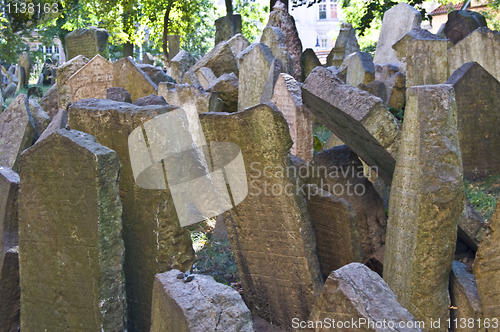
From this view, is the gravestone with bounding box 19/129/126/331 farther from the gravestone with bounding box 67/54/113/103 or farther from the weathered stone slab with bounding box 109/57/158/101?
the gravestone with bounding box 67/54/113/103

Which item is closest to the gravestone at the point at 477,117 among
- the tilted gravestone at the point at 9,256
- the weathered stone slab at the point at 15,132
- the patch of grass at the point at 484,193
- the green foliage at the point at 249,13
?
the patch of grass at the point at 484,193

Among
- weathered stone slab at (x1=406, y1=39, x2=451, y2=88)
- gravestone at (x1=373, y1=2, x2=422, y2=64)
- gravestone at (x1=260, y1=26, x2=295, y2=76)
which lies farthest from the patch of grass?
gravestone at (x1=373, y1=2, x2=422, y2=64)

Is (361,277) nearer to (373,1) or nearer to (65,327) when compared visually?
(65,327)

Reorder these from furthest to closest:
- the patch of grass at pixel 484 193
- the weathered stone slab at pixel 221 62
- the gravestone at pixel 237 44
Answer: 1. the gravestone at pixel 237 44
2. the weathered stone slab at pixel 221 62
3. the patch of grass at pixel 484 193

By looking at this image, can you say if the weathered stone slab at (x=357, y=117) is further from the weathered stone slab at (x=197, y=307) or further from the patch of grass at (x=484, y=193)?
the weathered stone slab at (x=197, y=307)

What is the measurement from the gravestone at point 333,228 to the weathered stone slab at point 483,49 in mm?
4563

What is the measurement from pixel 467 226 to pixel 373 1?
14.9 metres

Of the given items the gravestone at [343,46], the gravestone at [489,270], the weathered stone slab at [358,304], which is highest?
the gravestone at [343,46]

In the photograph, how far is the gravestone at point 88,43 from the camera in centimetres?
1233

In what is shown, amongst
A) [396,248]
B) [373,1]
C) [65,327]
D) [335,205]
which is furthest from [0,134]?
[373,1]

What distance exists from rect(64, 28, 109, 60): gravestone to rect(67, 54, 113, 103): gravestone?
4.89 m

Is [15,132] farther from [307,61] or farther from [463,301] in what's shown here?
[307,61]

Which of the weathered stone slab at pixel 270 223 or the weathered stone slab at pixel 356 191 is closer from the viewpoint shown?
the weathered stone slab at pixel 270 223

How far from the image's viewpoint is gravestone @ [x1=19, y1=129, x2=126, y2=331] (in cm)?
269
